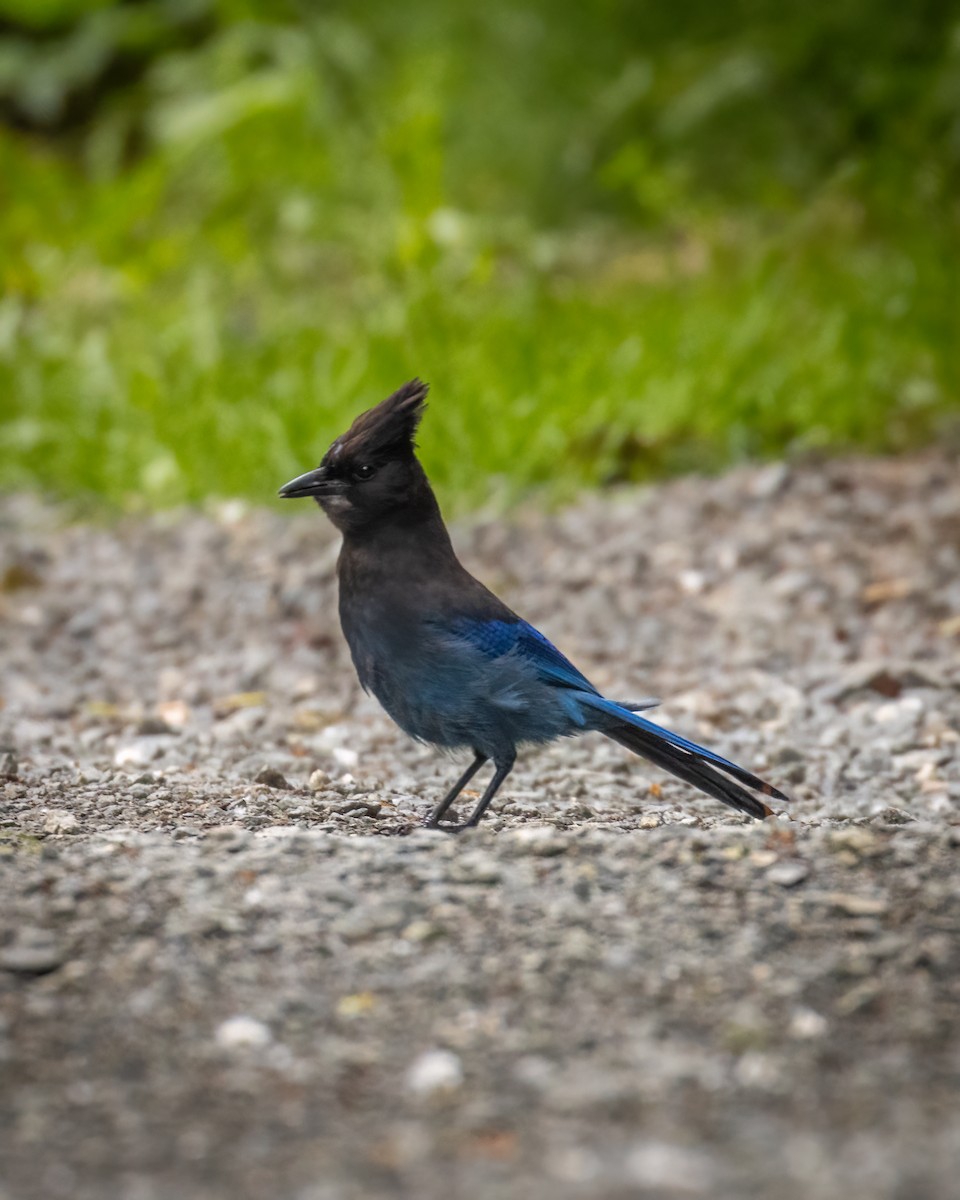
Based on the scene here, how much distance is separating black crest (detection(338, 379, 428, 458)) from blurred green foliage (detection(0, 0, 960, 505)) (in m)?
2.29

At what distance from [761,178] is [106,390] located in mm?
3121

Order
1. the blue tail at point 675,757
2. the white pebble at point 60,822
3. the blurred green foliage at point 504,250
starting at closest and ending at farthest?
the white pebble at point 60,822, the blue tail at point 675,757, the blurred green foliage at point 504,250

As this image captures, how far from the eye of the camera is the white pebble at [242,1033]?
219 centimetres

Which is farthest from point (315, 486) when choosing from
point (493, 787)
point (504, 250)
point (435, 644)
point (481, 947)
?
point (504, 250)

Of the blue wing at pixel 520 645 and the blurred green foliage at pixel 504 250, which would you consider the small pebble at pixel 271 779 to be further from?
the blurred green foliage at pixel 504 250

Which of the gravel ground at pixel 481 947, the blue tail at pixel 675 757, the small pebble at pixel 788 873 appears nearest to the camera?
the gravel ground at pixel 481 947

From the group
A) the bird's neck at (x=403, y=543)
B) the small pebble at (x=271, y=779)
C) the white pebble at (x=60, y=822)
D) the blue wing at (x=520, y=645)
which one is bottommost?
the small pebble at (x=271, y=779)

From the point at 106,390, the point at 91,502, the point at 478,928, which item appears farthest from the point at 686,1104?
the point at 106,390

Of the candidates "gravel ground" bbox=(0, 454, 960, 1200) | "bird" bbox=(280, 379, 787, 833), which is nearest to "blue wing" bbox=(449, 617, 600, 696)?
"bird" bbox=(280, 379, 787, 833)

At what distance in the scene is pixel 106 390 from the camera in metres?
6.72

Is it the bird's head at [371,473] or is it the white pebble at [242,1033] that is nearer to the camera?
the white pebble at [242,1033]

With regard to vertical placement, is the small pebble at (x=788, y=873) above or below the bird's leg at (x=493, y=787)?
below

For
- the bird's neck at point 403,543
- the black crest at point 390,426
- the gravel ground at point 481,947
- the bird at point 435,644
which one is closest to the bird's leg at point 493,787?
the bird at point 435,644

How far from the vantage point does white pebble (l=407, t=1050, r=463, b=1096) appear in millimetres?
2076
